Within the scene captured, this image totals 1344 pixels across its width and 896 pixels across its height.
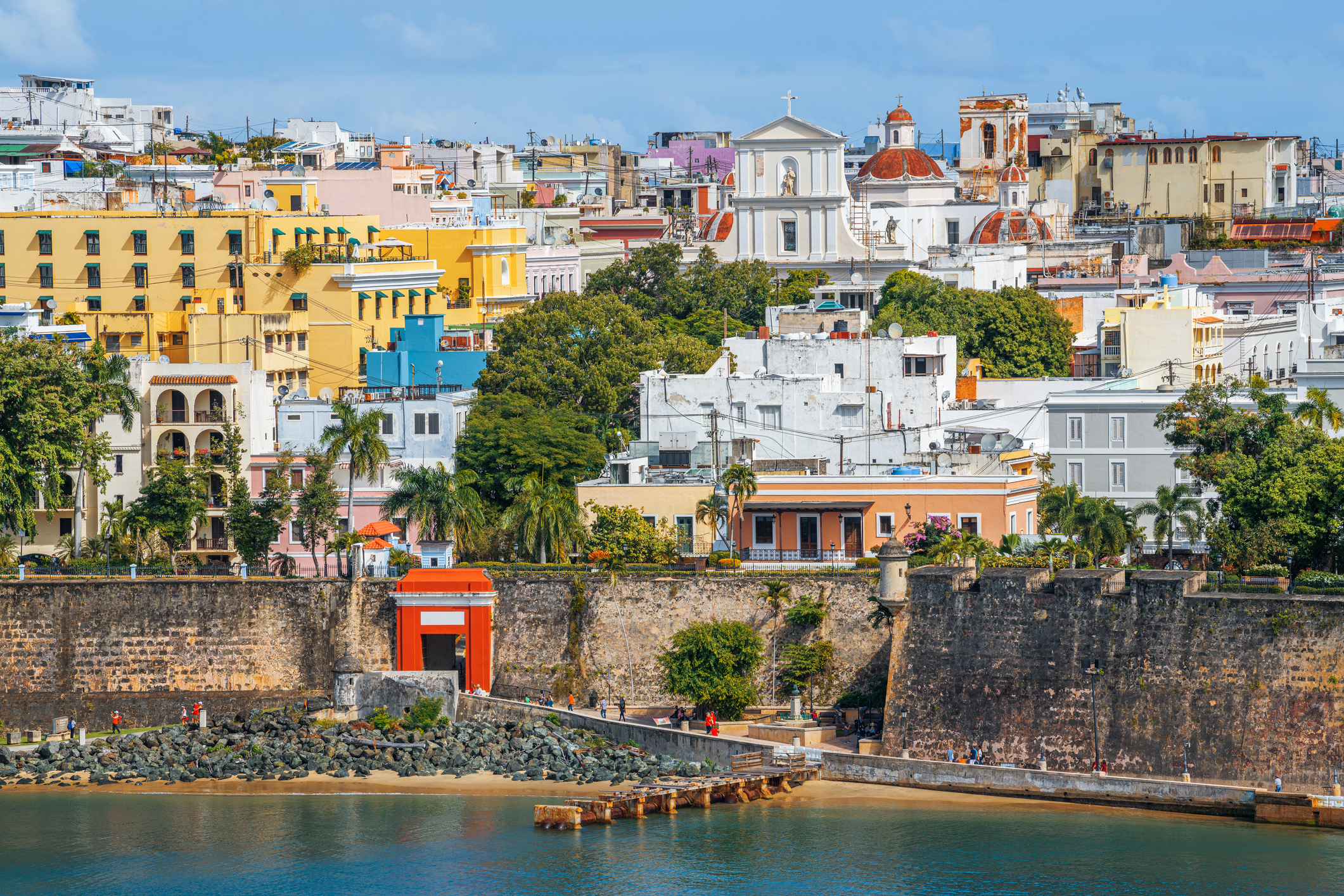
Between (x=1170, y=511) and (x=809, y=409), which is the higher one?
(x=809, y=409)

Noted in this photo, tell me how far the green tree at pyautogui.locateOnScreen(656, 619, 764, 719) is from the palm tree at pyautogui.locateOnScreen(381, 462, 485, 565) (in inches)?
275

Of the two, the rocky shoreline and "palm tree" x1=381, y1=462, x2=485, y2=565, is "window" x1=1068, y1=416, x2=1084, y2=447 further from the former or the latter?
the rocky shoreline

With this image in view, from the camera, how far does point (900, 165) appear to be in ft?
376

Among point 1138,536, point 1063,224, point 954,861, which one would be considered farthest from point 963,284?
point 954,861

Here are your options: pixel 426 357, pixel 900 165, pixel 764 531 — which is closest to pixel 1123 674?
pixel 764 531

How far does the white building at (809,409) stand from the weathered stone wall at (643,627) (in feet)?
21.5

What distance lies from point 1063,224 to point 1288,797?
240 ft

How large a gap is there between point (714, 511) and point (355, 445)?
28.8 ft

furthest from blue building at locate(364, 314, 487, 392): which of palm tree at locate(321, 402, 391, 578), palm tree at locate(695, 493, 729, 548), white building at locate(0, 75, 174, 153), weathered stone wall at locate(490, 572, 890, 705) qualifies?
white building at locate(0, 75, 174, 153)

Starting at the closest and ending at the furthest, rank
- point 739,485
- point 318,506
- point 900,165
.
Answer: point 739,485, point 318,506, point 900,165

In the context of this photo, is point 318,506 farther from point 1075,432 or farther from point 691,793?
point 1075,432

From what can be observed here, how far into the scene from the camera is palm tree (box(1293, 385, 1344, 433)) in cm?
5294

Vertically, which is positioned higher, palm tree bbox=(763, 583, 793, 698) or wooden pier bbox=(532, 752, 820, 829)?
palm tree bbox=(763, 583, 793, 698)

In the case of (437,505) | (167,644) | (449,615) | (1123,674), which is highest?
(437,505)
